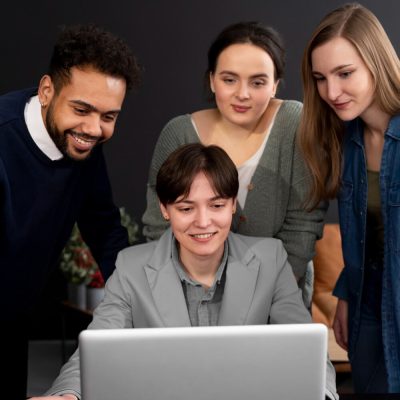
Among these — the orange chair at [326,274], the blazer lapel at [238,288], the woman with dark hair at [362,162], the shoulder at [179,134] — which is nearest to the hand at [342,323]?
the woman with dark hair at [362,162]

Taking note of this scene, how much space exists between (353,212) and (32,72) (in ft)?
10.2

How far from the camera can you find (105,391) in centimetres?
155

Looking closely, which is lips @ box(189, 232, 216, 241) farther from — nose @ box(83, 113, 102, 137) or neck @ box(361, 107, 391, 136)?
neck @ box(361, 107, 391, 136)

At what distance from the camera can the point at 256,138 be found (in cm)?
259

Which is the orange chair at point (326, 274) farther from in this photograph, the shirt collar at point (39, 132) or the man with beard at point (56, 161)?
the shirt collar at point (39, 132)

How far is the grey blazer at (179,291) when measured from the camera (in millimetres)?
2238

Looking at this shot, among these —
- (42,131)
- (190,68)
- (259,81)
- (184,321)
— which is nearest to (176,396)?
(184,321)

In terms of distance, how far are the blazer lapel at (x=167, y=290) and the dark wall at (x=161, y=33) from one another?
295 centimetres

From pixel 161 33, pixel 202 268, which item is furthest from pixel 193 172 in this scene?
pixel 161 33

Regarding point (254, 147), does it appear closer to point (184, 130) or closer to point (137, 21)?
point (184, 130)

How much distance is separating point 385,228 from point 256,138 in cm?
50

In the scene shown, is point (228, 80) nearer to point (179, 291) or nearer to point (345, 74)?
point (345, 74)

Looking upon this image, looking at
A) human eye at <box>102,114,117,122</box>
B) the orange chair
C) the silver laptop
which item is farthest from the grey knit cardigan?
the orange chair

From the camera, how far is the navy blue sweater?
2.32 m
